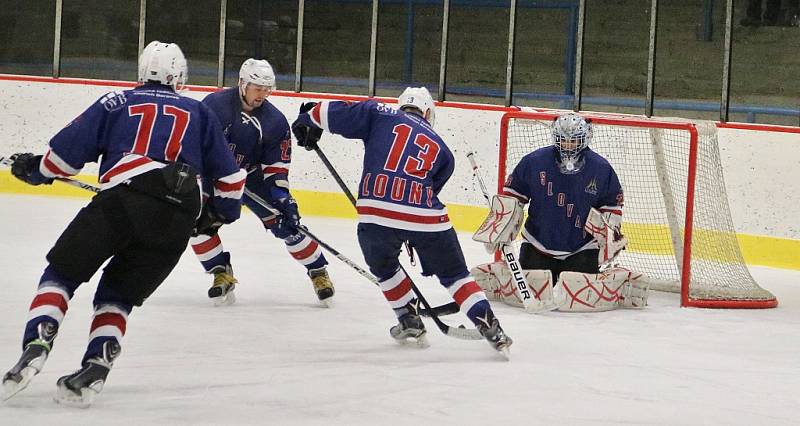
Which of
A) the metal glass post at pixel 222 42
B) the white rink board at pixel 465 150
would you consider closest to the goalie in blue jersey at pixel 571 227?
the white rink board at pixel 465 150

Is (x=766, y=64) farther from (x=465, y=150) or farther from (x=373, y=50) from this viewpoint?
(x=373, y=50)

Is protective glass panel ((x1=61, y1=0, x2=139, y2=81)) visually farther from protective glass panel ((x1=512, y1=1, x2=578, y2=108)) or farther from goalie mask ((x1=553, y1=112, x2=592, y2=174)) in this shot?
goalie mask ((x1=553, y1=112, x2=592, y2=174))

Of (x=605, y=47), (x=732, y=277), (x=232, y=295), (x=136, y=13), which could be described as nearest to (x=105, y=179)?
(x=232, y=295)

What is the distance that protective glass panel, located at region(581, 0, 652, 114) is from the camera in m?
7.85

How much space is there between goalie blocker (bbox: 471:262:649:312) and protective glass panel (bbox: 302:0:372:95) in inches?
143

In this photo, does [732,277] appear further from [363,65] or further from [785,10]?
[363,65]

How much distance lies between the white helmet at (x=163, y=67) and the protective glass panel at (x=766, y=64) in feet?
16.1

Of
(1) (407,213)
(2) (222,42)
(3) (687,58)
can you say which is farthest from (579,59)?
(1) (407,213)

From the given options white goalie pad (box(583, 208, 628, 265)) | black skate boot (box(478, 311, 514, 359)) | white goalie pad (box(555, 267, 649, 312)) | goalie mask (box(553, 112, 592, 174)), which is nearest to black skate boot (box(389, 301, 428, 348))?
black skate boot (box(478, 311, 514, 359))

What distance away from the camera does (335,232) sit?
22.9 ft

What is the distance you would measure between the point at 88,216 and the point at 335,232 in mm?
3996

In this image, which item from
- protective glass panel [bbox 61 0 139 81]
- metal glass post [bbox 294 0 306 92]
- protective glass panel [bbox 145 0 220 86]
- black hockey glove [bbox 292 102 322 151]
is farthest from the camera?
protective glass panel [bbox 61 0 139 81]

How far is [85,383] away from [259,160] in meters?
1.87

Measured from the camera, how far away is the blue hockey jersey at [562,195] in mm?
5051
